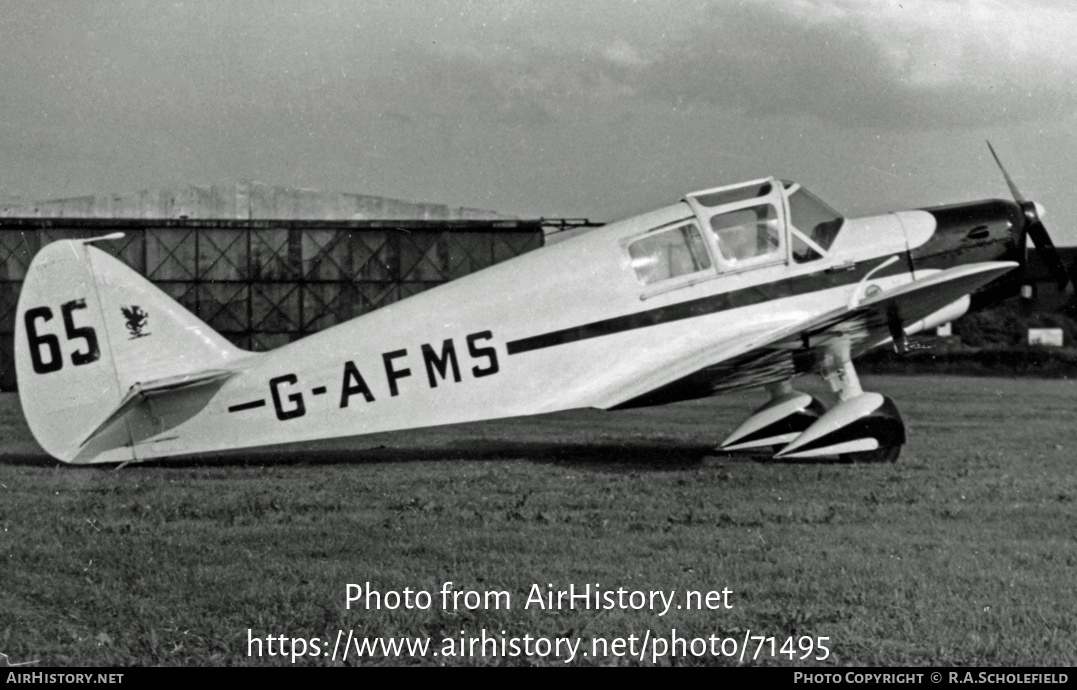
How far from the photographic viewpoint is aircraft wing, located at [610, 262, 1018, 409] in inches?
287

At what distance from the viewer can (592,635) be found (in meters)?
3.70

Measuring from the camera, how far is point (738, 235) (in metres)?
8.20

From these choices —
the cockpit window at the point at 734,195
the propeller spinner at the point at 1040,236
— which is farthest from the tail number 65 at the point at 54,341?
the propeller spinner at the point at 1040,236

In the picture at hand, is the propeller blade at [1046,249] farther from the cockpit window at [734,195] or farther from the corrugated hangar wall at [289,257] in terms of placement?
the corrugated hangar wall at [289,257]

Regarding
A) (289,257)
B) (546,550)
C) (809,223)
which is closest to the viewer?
(546,550)

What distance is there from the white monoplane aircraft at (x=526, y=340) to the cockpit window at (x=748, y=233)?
0.04 ft

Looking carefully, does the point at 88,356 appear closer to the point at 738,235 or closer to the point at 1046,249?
the point at 738,235

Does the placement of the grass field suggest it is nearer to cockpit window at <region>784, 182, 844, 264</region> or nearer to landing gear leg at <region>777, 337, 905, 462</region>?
landing gear leg at <region>777, 337, 905, 462</region>

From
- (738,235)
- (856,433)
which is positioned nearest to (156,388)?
(738,235)

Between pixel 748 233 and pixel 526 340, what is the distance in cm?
189

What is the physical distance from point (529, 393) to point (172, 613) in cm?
421

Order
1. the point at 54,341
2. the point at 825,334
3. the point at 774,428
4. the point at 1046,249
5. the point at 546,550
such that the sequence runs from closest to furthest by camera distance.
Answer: the point at 546,550
the point at 54,341
the point at 825,334
the point at 774,428
the point at 1046,249
